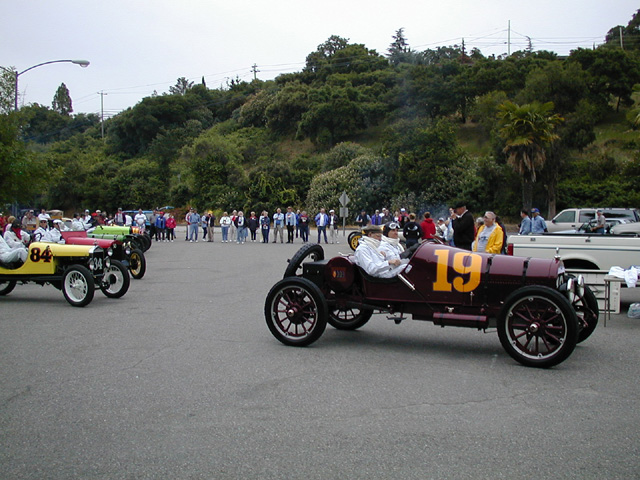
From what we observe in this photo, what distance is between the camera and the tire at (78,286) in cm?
1069

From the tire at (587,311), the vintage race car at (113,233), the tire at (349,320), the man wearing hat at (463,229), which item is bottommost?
the tire at (349,320)

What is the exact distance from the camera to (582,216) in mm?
23812

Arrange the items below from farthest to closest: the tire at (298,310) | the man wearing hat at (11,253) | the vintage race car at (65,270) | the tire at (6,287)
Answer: the tire at (6,287) < the man wearing hat at (11,253) < the vintage race car at (65,270) < the tire at (298,310)

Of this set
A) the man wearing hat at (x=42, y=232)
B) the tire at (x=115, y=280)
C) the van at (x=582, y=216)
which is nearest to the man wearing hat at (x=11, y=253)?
the tire at (x=115, y=280)

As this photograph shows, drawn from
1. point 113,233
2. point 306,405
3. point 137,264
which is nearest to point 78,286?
point 137,264

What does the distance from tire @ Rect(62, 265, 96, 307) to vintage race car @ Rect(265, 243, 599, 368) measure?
4.54 metres

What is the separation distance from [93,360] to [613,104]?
59.2 metres

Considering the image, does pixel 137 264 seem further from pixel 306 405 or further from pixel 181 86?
pixel 181 86

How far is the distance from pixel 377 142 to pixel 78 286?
5817 centimetres

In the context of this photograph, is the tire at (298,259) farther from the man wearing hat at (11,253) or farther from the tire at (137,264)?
the tire at (137,264)

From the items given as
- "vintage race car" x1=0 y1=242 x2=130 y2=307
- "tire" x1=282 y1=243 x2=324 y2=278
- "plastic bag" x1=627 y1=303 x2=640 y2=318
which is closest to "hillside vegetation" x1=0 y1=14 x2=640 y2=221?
"vintage race car" x1=0 y1=242 x2=130 y2=307

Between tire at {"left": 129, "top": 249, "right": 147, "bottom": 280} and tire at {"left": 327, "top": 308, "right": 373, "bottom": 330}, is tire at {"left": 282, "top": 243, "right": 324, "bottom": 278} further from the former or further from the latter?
tire at {"left": 129, "top": 249, "right": 147, "bottom": 280}

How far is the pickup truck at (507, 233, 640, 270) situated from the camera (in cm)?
1016

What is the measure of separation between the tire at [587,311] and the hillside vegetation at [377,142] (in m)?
21.3
